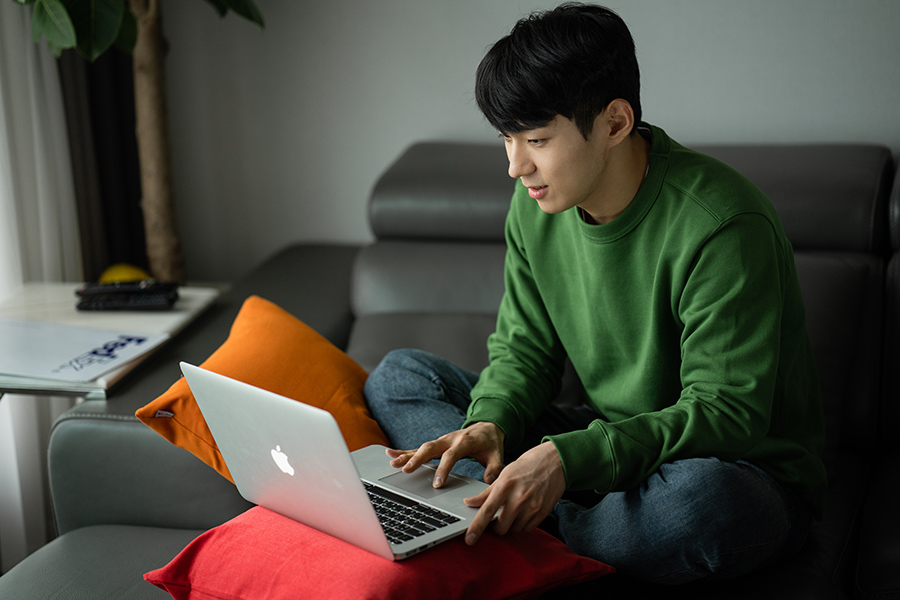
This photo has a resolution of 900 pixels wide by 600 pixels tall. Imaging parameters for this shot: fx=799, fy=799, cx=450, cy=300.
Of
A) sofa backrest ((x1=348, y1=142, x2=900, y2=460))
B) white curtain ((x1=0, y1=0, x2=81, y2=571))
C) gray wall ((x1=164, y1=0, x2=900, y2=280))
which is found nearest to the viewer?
sofa backrest ((x1=348, y1=142, x2=900, y2=460))

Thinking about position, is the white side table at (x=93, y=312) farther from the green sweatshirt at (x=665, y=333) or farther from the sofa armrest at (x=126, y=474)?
the green sweatshirt at (x=665, y=333)

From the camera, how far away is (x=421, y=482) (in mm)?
926

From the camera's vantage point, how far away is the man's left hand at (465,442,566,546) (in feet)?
2.76

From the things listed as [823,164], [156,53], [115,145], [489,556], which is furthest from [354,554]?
[115,145]


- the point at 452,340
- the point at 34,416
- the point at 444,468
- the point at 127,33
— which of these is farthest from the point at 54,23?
the point at 444,468

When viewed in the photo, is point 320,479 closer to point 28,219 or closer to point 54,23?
point 54,23

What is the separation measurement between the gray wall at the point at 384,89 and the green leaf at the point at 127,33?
467 mm

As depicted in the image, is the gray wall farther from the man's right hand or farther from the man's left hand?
the man's left hand

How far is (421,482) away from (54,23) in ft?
3.69

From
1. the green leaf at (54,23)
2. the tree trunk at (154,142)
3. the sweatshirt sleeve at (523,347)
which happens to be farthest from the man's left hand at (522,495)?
the tree trunk at (154,142)

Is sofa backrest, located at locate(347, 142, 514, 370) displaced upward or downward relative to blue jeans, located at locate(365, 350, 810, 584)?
upward

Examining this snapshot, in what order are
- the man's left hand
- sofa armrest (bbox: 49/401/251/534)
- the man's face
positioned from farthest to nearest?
sofa armrest (bbox: 49/401/251/534), the man's face, the man's left hand

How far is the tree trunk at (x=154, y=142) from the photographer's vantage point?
71.9 inches

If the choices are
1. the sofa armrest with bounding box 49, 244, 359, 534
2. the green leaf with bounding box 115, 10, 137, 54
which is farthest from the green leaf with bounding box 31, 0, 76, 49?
the sofa armrest with bounding box 49, 244, 359, 534
